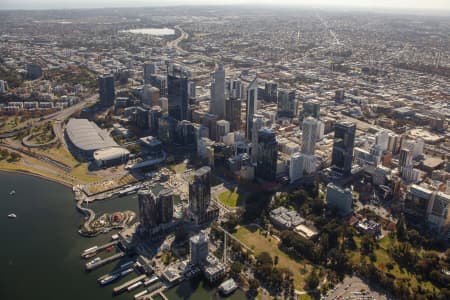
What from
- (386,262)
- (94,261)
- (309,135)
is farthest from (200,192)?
(309,135)

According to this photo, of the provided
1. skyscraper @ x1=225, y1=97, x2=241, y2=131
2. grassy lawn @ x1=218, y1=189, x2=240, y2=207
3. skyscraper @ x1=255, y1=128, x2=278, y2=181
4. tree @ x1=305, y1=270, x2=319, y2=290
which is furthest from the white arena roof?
tree @ x1=305, y1=270, x2=319, y2=290

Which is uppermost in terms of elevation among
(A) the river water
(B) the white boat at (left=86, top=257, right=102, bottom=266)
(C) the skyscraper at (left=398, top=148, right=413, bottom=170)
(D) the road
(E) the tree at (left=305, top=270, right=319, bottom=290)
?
(C) the skyscraper at (left=398, top=148, right=413, bottom=170)

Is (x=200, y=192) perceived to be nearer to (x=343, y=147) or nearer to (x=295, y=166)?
(x=295, y=166)

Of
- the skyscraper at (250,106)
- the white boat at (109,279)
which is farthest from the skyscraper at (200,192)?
the skyscraper at (250,106)

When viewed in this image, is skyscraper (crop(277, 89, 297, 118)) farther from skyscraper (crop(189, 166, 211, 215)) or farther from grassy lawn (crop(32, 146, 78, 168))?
grassy lawn (crop(32, 146, 78, 168))

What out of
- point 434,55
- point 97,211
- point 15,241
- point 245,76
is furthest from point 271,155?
point 434,55

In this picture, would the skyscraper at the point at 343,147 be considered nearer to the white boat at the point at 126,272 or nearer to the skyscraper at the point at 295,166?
the skyscraper at the point at 295,166

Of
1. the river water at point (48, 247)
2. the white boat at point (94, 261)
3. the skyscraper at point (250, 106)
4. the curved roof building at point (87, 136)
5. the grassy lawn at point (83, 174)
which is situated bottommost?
the river water at point (48, 247)
